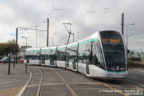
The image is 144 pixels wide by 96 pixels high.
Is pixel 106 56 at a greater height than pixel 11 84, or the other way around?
pixel 106 56

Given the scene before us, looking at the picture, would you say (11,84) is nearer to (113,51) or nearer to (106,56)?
(106,56)

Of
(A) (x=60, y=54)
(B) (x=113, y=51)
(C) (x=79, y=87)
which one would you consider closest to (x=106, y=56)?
(B) (x=113, y=51)

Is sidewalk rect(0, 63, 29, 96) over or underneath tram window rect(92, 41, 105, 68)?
underneath

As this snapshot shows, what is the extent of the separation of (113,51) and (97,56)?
45.0 inches

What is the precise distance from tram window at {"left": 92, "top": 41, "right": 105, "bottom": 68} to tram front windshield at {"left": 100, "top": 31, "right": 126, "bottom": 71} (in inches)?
14.1

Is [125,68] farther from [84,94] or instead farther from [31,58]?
[31,58]

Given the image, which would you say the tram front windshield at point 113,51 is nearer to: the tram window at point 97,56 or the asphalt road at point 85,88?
the tram window at point 97,56

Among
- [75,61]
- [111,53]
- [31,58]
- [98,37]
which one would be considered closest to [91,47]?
[98,37]

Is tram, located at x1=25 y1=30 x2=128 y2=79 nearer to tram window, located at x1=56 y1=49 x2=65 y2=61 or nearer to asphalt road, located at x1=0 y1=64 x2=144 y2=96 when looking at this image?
asphalt road, located at x1=0 y1=64 x2=144 y2=96

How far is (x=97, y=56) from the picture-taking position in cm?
1406

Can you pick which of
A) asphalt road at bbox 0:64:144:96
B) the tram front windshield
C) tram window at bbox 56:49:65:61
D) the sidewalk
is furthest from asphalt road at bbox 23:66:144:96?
tram window at bbox 56:49:65:61

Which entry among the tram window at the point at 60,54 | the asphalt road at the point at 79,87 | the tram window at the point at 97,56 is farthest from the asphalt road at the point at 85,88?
the tram window at the point at 60,54

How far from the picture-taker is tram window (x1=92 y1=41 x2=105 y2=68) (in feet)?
44.4

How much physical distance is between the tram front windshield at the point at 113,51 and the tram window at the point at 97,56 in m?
0.36
